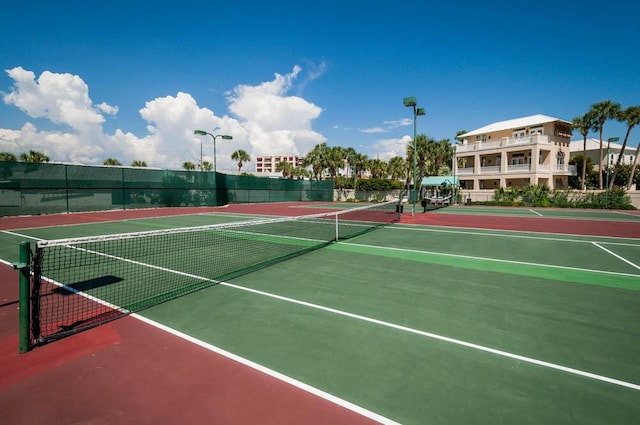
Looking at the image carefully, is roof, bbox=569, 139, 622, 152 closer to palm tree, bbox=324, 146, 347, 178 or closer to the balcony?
the balcony

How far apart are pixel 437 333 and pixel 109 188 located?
1241 inches

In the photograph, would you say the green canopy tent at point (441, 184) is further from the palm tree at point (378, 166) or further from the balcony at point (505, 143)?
the palm tree at point (378, 166)

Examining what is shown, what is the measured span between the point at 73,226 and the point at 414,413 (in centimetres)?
2076

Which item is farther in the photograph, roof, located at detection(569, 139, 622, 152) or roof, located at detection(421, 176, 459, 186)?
roof, located at detection(569, 139, 622, 152)

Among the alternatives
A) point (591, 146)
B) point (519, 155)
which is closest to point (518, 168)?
point (519, 155)

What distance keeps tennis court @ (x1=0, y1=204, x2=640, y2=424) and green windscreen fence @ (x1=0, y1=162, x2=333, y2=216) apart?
25604 mm

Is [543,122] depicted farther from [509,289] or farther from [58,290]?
[58,290]

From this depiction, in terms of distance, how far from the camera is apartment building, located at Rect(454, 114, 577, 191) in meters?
41.9

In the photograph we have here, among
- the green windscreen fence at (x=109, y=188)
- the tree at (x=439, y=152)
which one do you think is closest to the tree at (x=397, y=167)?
the tree at (x=439, y=152)

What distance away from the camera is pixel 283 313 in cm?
557

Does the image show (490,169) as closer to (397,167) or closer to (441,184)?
(441,184)

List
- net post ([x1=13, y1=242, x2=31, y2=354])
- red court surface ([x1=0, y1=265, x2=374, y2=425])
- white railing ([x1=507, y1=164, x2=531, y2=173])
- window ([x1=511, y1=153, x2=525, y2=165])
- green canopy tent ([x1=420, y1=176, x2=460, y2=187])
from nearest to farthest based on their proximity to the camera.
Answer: red court surface ([x1=0, y1=265, x2=374, y2=425]), net post ([x1=13, y1=242, x2=31, y2=354]), green canopy tent ([x1=420, y1=176, x2=460, y2=187]), white railing ([x1=507, y1=164, x2=531, y2=173]), window ([x1=511, y1=153, x2=525, y2=165])

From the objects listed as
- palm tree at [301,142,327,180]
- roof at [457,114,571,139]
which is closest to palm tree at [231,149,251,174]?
palm tree at [301,142,327,180]

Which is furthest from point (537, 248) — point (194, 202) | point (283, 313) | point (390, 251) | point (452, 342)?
point (194, 202)
